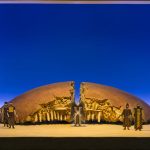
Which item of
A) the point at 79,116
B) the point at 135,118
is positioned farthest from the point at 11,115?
the point at 135,118

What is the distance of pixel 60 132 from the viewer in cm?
496

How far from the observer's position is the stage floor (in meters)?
4.91

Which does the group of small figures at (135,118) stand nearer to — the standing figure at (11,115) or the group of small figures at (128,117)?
the group of small figures at (128,117)

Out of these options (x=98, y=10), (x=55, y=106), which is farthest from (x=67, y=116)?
(x=98, y=10)

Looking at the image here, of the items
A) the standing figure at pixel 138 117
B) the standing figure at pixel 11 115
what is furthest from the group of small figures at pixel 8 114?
the standing figure at pixel 138 117
